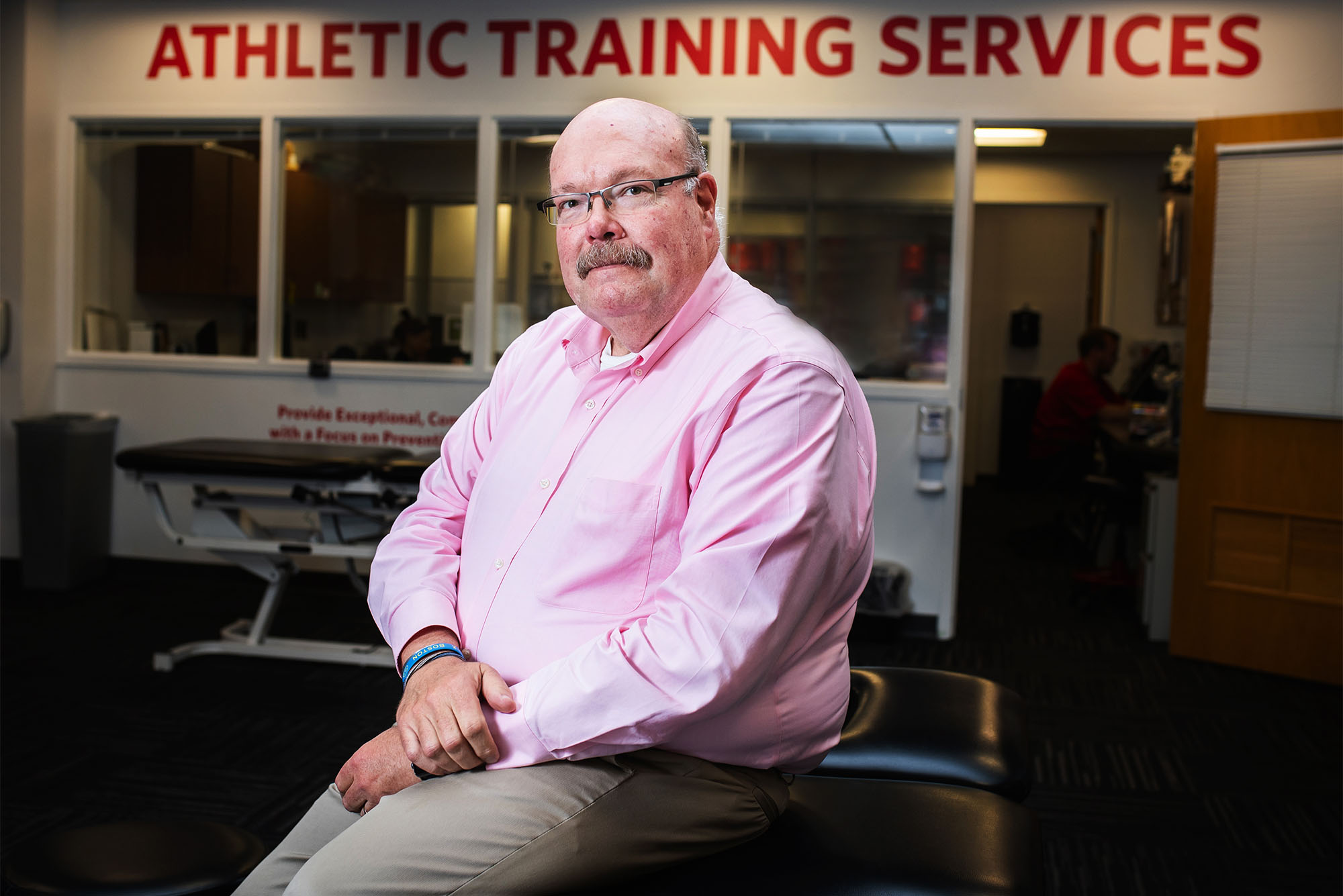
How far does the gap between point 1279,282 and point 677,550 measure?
355cm

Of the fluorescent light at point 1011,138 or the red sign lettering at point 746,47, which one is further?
the fluorescent light at point 1011,138

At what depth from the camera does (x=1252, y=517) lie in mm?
4156

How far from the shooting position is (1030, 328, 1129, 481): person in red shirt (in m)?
6.26

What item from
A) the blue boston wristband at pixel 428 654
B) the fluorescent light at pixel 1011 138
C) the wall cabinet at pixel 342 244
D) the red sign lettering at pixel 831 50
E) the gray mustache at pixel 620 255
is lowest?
the blue boston wristband at pixel 428 654

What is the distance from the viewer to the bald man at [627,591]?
117 cm

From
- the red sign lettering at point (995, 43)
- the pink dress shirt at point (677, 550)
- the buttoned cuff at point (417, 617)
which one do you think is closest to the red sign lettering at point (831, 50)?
the red sign lettering at point (995, 43)

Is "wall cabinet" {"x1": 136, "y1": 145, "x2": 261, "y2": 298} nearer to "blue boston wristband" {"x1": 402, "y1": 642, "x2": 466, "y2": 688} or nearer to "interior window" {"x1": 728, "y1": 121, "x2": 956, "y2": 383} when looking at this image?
"interior window" {"x1": 728, "y1": 121, "x2": 956, "y2": 383}

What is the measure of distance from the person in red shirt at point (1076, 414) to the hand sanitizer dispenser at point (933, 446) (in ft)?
6.56

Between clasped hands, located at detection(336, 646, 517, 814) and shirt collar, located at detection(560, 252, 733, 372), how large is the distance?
1.37 feet

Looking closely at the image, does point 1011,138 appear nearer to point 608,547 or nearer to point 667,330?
point 667,330

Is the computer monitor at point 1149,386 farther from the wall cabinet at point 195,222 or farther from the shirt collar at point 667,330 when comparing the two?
the shirt collar at point 667,330

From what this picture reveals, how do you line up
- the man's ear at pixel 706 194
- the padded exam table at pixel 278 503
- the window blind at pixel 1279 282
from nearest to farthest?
the man's ear at pixel 706 194
the padded exam table at pixel 278 503
the window blind at pixel 1279 282

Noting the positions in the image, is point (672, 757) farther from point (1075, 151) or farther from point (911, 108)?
point (1075, 151)

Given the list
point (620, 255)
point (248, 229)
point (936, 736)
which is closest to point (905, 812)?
point (936, 736)
